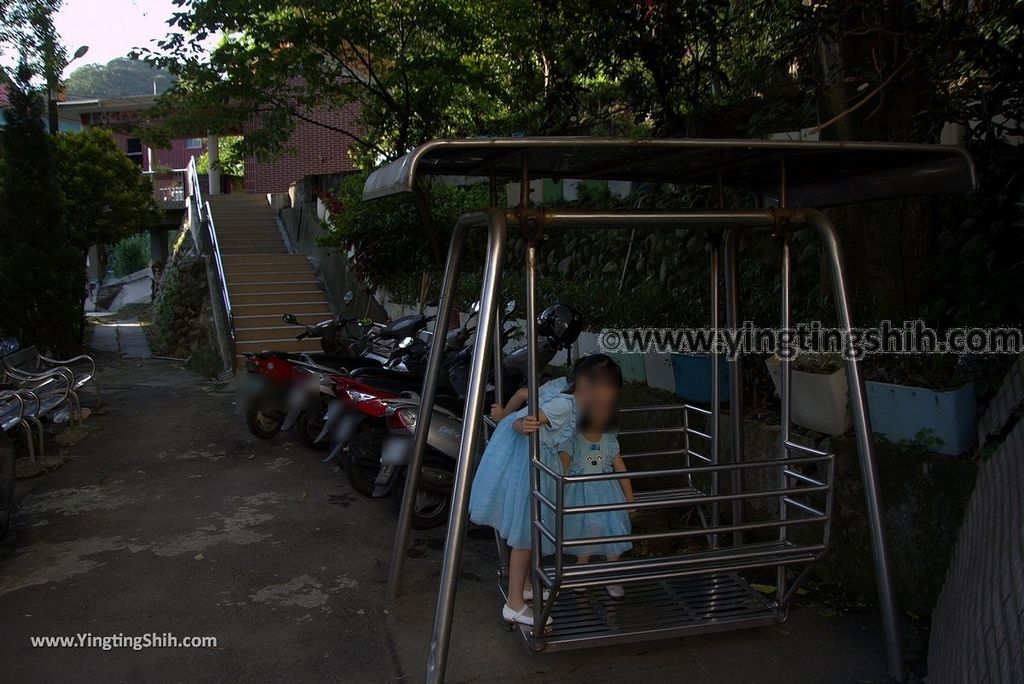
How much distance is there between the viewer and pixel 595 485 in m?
3.65

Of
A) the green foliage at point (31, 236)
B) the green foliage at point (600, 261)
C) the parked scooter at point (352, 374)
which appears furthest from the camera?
the green foliage at point (31, 236)

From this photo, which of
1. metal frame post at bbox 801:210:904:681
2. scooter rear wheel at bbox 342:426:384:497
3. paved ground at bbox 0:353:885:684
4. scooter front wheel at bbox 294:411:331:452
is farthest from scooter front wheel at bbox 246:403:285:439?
metal frame post at bbox 801:210:904:681

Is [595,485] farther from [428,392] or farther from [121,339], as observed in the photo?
[121,339]

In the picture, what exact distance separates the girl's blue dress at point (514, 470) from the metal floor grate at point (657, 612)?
1.31ft

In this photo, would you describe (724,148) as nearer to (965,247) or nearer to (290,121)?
(965,247)

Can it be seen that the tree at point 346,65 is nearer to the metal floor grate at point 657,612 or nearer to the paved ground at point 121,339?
the paved ground at point 121,339

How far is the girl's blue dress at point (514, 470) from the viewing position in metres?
3.50

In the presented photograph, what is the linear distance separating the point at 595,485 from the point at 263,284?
36.9 ft

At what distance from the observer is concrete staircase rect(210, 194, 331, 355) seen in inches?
487

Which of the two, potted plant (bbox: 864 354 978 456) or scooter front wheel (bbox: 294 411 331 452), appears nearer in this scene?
potted plant (bbox: 864 354 978 456)

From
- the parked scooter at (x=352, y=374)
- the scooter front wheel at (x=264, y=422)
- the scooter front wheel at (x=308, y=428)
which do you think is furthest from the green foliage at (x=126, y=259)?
the scooter front wheel at (x=308, y=428)

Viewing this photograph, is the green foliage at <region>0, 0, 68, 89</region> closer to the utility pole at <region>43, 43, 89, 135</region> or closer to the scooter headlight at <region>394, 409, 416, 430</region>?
the utility pole at <region>43, 43, 89, 135</region>

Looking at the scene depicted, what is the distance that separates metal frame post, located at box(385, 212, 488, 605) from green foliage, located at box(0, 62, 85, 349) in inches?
361

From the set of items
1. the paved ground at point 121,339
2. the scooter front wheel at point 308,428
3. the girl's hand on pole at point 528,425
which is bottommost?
the scooter front wheel at point 308,428
